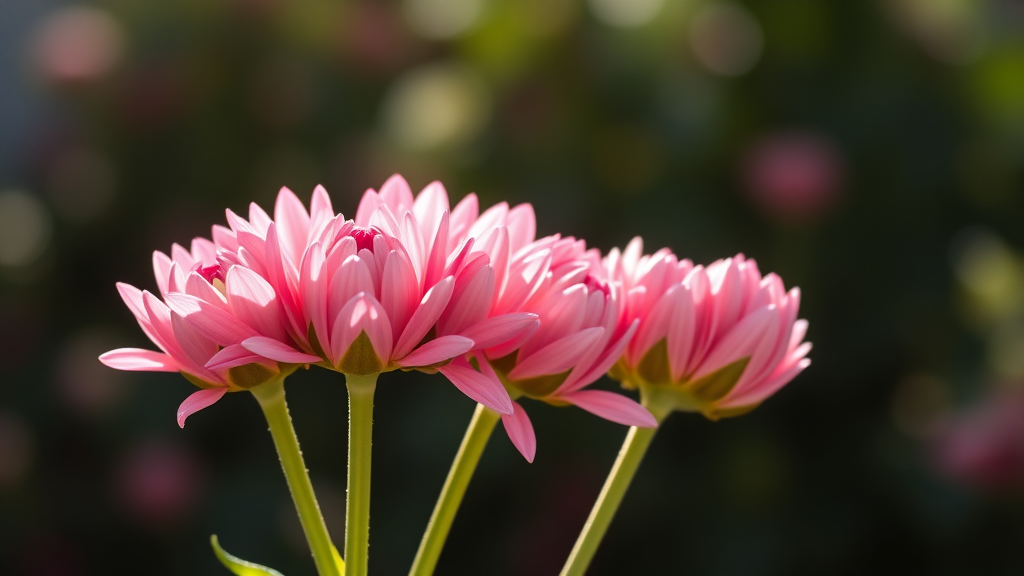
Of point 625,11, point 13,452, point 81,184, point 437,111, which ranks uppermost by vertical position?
point 625,11

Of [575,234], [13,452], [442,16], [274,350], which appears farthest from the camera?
[442,16]

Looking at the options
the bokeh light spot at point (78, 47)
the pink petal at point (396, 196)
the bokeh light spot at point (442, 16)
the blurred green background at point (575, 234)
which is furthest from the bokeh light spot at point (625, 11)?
the pink petal at point (396, 196)

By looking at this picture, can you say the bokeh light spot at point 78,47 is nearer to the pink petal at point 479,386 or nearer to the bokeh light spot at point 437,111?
the bokeh light spot at point 437,111

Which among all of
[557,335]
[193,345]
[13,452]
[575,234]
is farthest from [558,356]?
[13,452]

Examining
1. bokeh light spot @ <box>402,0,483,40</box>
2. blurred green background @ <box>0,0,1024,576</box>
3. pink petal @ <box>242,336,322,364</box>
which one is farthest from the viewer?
bokeh light spot @ <box>402,0,483,40</box>

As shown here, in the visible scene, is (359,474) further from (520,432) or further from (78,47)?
(78,47)

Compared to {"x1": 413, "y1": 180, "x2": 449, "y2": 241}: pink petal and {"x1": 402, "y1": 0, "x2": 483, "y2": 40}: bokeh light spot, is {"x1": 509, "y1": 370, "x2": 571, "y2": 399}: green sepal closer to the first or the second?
{"x1": 413, "y1": 180, "x2": 449, "y2": 241}: pink petal

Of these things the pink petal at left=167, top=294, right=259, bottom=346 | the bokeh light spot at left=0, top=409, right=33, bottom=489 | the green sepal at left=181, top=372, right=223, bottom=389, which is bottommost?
the bokeh light spot at left=0, top=409, right=33, bottom=489

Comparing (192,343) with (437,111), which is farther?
(437,111)

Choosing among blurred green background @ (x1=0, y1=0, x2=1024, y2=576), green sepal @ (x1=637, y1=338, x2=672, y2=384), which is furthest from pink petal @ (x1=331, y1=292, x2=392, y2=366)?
blurred green background @ (x1=0, y1=0, x2=1024, y2=576)
